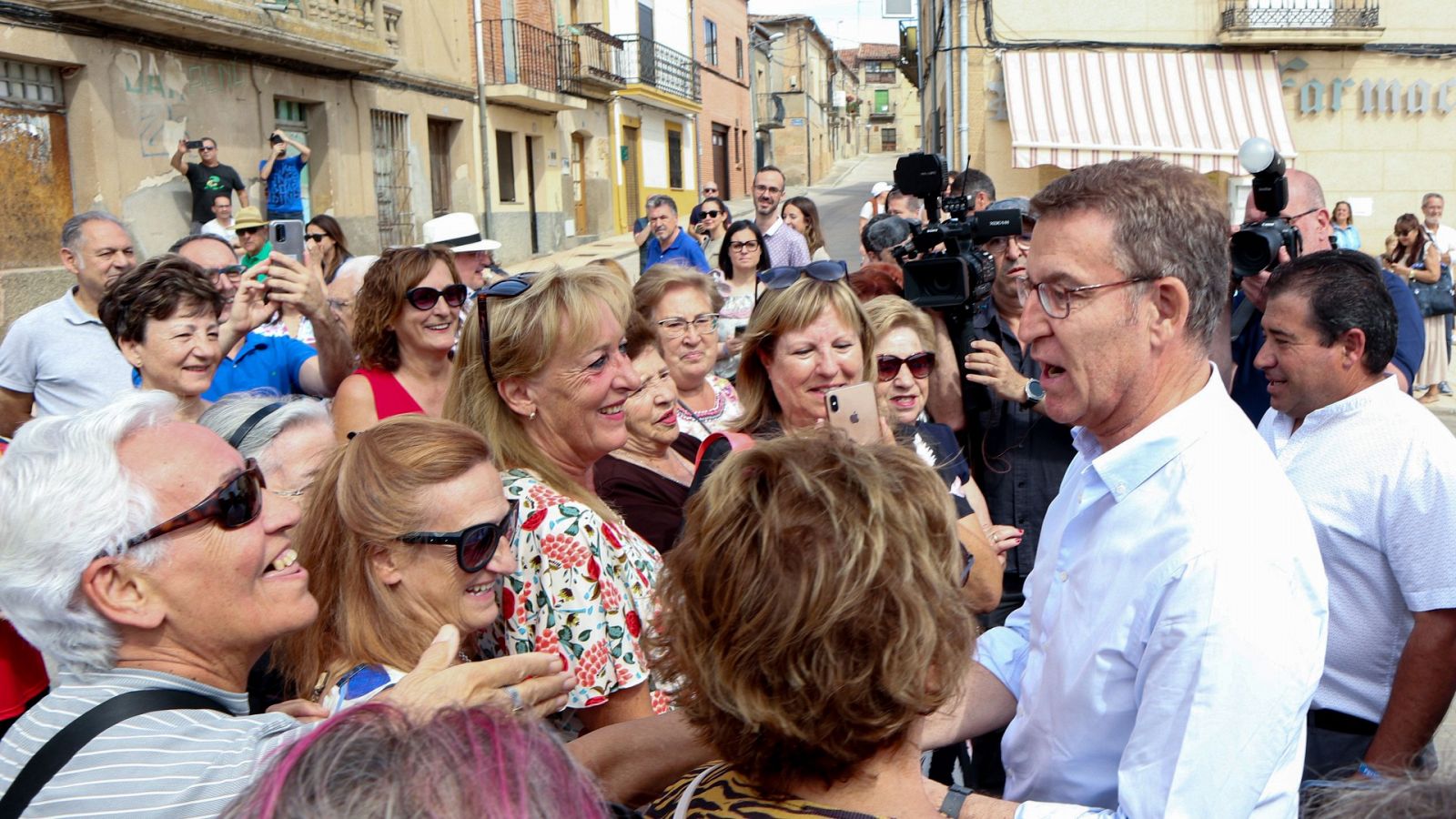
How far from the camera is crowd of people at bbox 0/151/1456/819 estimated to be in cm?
145

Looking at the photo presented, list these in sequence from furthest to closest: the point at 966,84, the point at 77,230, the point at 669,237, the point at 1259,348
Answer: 1. the point at 966,84
2. the point at 669,237
3. the point at 77,230
4. the point at 1259,348

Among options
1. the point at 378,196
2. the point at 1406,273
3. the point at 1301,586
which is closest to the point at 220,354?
the point at 1301,586

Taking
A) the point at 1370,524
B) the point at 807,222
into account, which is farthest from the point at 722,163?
the point at 1370,524

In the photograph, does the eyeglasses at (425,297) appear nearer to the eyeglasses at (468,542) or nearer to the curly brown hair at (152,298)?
the curly brown hair at (152,298)

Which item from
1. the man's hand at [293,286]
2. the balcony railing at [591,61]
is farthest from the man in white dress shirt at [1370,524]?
the balcony railing at [591,61]

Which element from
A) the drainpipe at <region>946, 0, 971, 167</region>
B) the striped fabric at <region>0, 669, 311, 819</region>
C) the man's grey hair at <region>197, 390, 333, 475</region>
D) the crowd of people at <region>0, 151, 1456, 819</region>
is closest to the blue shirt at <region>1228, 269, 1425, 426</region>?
the crowd of people at <region>0, 151, 1456, 819</region>

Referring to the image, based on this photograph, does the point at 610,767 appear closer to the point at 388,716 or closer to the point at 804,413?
the point at 388,716

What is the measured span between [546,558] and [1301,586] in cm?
129

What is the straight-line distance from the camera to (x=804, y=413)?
3.36 m

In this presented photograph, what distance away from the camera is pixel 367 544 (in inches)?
83.7

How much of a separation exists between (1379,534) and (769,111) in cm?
4917

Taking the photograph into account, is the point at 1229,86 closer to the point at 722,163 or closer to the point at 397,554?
the point at 397,554

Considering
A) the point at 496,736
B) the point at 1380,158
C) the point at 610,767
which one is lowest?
the point at 610,767

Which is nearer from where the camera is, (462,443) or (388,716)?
(388,716)
